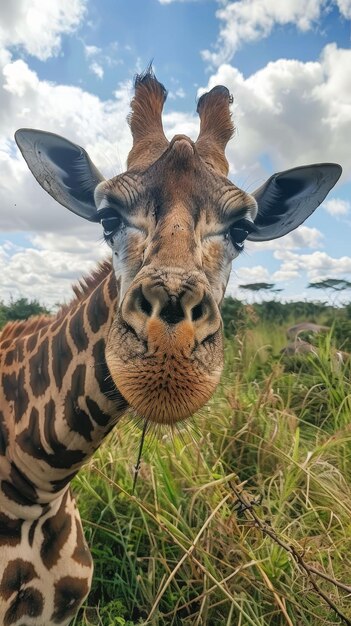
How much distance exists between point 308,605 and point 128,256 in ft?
8.33

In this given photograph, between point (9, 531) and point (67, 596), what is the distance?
501 mm

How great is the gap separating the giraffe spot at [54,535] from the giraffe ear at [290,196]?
1961 mm

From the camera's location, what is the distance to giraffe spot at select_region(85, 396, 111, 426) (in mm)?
2781

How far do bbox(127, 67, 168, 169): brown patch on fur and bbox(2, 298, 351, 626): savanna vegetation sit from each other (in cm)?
145

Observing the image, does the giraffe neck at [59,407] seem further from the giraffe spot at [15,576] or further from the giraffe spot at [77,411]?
the giraffe spot at [15,576]

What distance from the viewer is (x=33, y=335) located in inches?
136

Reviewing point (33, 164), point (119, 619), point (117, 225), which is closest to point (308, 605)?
point (119, 619)

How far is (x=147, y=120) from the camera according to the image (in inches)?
134

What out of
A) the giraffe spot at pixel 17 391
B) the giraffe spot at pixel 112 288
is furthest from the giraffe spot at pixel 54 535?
the giraffe spot at pixel 112 288

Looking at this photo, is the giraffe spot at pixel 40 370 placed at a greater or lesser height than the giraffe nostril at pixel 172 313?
lesser

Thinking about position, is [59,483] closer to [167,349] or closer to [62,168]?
[167,349]

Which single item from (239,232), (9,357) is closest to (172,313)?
(239,232)

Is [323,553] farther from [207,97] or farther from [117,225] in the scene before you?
[207,97]

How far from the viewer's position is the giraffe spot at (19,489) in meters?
3.02
